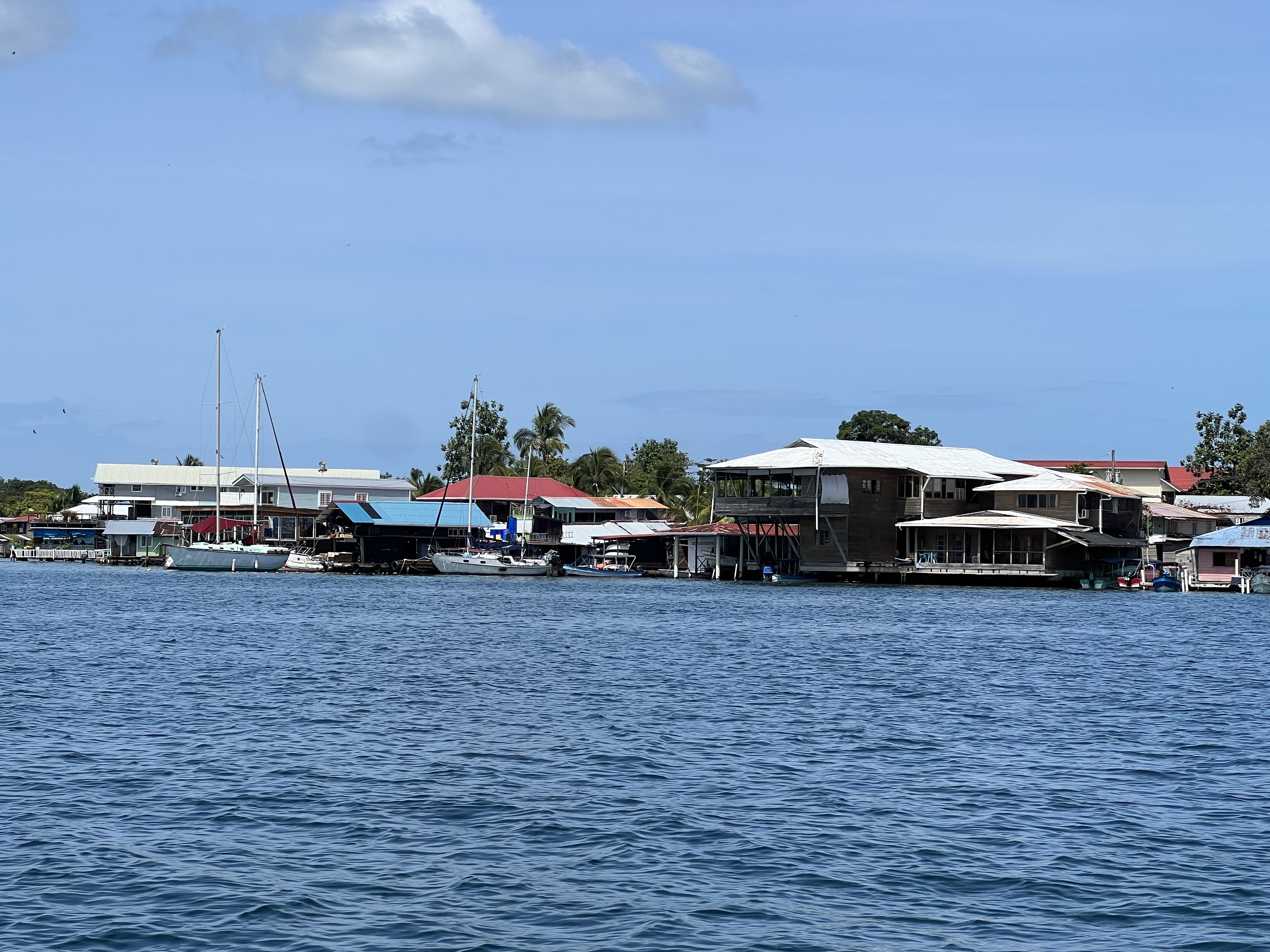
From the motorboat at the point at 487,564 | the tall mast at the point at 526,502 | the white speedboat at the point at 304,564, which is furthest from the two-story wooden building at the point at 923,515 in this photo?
the white speedboat at the point at 304,564

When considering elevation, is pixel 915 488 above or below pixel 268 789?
above

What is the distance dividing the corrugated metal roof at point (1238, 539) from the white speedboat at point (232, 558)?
64747 millimetres

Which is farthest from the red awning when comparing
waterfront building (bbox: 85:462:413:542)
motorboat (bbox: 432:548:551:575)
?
motorboat (bbox: 432:548:551:575)

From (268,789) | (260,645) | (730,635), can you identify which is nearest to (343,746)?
(268,789)

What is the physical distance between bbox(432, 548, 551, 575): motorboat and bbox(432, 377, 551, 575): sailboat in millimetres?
22

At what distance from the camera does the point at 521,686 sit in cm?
3256

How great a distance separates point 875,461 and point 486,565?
28.4 m

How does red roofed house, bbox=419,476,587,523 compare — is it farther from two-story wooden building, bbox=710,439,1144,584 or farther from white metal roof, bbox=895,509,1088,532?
white metal roof, bbox=895,509,1088,532

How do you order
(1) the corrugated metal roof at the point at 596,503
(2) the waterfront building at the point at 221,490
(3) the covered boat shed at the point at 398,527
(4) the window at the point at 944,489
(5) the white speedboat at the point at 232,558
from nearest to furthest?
(4) the window at the point at 944,489, (3) the covered boat shed at the point at 398,527, (5) the white speedboat at the point at 232,558, (1) the corrugated metal roof at the point at 596,503, (2) the waterfront building at the point at 221,490

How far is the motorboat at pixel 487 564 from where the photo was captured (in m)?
99.8

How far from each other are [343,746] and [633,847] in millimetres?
8168

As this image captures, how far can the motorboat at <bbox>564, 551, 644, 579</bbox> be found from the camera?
4038 inches

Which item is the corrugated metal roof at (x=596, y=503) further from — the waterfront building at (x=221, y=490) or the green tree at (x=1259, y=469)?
the green tree at (x=1259, y=469)

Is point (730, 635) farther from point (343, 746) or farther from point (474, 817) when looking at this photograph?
point (474, 817)
